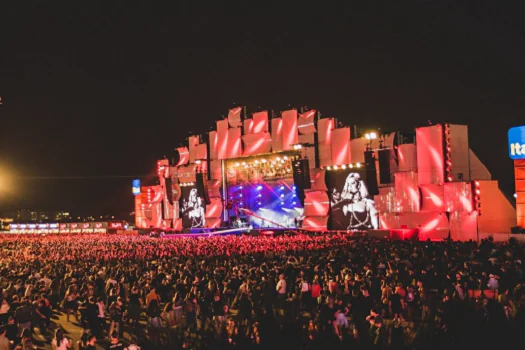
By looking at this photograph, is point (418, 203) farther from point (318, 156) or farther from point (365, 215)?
point (318, 156)

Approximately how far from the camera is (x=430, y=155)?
109 feet

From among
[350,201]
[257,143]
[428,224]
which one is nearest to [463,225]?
[428,224]

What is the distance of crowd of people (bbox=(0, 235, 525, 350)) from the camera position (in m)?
6.48

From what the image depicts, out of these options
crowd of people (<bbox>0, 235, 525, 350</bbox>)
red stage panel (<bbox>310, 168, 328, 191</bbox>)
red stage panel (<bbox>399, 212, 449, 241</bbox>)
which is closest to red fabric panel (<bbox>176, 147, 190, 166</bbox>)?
red stage panel (<bbox>310, 168, 328, 191</bbox>)

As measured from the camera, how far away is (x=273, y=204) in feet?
148

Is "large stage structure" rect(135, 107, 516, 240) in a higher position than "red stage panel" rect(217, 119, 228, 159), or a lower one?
lower

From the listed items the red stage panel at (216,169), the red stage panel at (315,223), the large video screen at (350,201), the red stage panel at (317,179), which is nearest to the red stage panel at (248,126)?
the red stage panel at (216,169)

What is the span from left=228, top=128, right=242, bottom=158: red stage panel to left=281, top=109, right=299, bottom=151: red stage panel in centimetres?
528

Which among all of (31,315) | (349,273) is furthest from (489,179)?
(31,315)

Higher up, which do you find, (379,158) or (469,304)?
(379,158)

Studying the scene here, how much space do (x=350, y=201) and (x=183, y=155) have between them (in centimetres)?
2059

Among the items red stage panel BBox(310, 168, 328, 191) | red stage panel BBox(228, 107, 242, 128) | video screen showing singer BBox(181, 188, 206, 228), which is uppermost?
red stage panel BBox(228, 107, 242, 128)

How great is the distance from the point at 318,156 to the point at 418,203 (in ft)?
28.6

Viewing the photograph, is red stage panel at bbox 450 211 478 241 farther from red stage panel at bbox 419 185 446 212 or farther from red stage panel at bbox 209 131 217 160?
red stage panel at bbox 209 131 217 160
